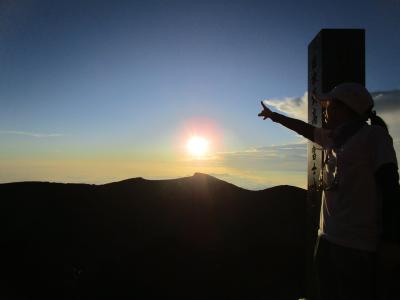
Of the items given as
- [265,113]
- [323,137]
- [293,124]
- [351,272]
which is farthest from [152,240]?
[351,272]

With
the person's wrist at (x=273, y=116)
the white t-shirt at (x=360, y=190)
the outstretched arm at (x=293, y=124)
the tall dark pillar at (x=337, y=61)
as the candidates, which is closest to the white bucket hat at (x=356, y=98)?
the white t-shirt at (x=360, y=190)

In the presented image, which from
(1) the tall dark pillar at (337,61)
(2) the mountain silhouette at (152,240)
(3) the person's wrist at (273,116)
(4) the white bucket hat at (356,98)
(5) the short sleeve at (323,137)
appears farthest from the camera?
(2) the mountain silhouette at (152,240)

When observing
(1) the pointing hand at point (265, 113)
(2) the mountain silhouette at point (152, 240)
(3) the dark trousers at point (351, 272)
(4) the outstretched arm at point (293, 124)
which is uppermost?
(1) the pointing hand at point (265, 113)

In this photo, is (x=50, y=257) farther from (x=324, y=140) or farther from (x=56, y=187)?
(x=324, y=140)

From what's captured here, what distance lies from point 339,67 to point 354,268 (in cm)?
316

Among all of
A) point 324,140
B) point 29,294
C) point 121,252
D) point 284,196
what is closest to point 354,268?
point 324,140

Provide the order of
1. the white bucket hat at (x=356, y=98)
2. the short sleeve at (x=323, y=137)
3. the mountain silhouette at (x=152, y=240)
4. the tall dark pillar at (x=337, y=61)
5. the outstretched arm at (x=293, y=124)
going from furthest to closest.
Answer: the mountain silhouette at (x=152, y=240) < the tall dark pillar at (x=337, y=61) < the outstretched arm at (x=293, y=124) < the short sleeve at (x=323, y=137) < the white bucket hat at (x=356, y=98)

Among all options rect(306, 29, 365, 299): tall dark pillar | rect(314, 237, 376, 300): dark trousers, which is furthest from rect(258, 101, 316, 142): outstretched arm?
rect(306, 29, 365, 299): tall dark pillar

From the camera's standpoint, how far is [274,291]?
9.50m

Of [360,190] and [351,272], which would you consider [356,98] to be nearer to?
[360,190]

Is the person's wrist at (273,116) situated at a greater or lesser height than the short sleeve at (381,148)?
greater

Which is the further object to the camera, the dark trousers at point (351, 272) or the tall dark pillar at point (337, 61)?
the tall dark pillar at point (337, 61)

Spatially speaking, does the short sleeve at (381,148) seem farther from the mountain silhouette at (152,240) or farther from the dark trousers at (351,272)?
the mountain silhouette at (152,240)

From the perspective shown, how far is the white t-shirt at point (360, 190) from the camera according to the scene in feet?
7.76
